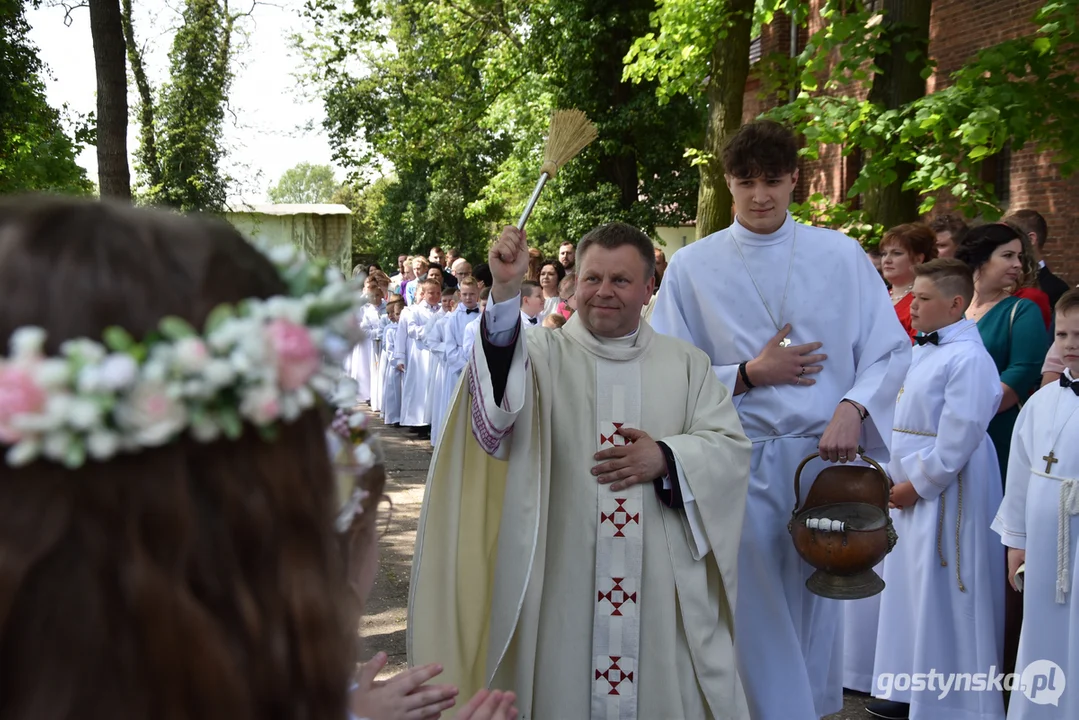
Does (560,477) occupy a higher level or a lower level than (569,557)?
higher

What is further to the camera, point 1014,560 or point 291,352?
point 1014,560

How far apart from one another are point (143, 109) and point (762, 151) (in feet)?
50.4

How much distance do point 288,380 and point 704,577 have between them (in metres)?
2.89

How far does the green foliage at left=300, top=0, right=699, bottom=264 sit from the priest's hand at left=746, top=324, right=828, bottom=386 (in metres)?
15.5

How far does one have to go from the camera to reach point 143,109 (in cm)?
1736

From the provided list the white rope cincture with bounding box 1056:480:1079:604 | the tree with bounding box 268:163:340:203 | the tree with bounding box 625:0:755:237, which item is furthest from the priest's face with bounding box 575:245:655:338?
the tree with bounding box 268:163:340:203

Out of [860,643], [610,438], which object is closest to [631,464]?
[610,438]

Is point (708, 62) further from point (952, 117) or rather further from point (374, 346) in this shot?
point (374, 346)

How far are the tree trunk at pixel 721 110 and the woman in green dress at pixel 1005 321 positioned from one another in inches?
287

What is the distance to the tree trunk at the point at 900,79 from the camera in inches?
375

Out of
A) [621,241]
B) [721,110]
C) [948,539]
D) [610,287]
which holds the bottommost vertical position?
[948,539]

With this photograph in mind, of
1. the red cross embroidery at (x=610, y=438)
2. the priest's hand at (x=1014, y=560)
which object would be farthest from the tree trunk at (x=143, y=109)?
the priest's hand at (x=1014, y=560)

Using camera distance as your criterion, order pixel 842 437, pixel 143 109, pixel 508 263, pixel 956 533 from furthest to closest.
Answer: pixel 143 109
pixel 956 533
pixel 842 437
pixel 508 263

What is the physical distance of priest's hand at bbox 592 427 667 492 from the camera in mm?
3580
